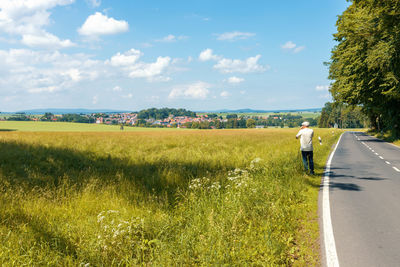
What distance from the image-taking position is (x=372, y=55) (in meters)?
21.6

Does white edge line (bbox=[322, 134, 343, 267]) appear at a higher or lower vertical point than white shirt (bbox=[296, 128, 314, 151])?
lower

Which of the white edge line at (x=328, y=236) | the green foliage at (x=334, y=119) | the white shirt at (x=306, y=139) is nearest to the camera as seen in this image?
the white edge line at (x=328, y=236)

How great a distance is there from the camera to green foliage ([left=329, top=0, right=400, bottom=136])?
1931 cm

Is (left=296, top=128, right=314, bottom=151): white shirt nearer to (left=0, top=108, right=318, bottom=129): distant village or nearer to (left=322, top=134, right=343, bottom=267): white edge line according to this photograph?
(left=322, top=134, right=343, bottom=267): white edge line

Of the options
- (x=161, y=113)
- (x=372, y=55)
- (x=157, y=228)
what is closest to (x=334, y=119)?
(x=161, y=113)

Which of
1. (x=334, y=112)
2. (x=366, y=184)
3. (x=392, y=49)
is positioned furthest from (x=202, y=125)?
(x=366, y=184)

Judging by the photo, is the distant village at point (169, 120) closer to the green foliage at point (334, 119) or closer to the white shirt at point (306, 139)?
the green foliage at point (334, 119)

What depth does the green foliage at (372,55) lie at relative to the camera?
19312mm

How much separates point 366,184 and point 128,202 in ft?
25.6

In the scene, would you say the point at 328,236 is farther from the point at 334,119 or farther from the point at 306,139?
the point at 334,119

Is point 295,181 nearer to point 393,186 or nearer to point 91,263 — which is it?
point 393,186

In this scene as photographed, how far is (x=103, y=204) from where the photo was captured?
17.9 ft

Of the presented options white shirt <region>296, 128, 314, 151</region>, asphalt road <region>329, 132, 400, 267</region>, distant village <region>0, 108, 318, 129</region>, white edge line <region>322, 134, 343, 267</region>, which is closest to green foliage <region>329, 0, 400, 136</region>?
white shirt <region>296, 128, 314, 151</region>

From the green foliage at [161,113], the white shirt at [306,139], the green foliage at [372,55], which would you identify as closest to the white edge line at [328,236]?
the white shirt at [306,139]
